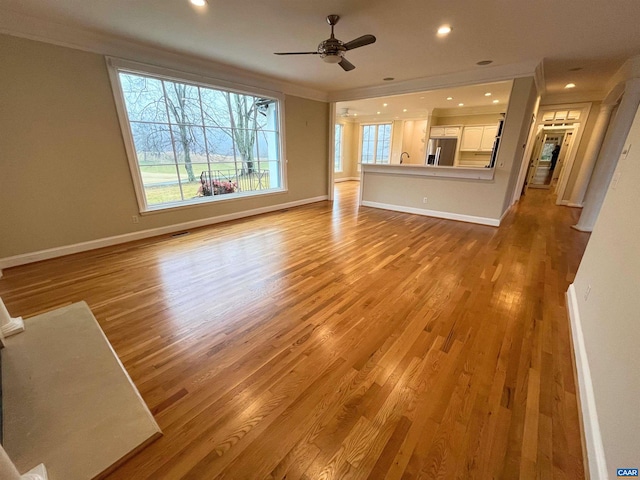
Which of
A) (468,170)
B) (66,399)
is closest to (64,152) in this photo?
(66,399)

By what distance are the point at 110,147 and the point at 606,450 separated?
5.19 meters

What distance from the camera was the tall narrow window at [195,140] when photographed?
383 cm

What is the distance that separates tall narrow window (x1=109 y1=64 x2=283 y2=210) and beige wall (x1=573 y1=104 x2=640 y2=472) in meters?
5.04

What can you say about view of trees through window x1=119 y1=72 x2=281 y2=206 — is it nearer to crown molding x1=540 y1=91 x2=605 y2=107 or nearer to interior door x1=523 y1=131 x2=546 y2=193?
crown molding x1=540 y1=91 x2=605 y2=107

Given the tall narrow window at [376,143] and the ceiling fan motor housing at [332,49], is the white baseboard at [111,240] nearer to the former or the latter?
the ceiling fan motor housing at [332,49]

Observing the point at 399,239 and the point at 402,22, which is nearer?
the point at 402,22

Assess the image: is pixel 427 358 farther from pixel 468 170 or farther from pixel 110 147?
pixel 110 147

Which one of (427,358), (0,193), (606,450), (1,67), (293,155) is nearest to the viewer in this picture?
(606,450)

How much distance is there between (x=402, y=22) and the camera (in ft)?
9.11

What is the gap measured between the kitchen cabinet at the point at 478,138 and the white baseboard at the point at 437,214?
4.40m

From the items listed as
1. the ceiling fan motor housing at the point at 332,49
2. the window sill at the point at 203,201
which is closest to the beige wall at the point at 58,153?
the window sill at the point at 203,201

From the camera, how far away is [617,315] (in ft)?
4.22

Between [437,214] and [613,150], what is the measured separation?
111 inches

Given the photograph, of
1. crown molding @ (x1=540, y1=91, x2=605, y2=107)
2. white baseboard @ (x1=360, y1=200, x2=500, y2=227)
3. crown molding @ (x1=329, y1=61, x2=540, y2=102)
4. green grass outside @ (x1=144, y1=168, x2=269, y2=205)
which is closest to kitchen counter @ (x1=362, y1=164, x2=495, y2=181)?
white baseboard @ (x1=360, y1=200, x2=500, y2=227)
